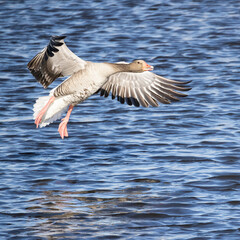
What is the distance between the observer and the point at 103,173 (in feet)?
36.1

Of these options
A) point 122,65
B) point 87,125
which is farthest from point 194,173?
point 87,125

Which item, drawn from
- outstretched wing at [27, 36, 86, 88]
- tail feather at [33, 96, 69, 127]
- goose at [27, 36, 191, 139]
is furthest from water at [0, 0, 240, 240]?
outstretched wing at [27, 36, 86, 88]

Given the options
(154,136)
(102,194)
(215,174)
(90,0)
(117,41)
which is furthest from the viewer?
(90,0)

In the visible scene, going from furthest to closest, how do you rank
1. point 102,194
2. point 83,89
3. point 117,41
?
point 117,41, point 83,89, point 102,194

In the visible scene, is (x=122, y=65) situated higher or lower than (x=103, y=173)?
higher

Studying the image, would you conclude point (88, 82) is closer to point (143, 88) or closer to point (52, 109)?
point (52, 109)

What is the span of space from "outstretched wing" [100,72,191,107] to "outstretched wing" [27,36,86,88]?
3.51 ft

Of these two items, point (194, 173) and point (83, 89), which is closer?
point (194, 173)

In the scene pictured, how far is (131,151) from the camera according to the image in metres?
12.2

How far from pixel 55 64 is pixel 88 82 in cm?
61

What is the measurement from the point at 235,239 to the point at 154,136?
4868mm

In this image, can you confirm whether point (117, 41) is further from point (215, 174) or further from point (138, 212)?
point (138, 212)

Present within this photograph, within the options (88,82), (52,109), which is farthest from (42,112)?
(88,82)

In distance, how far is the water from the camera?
9.07m
